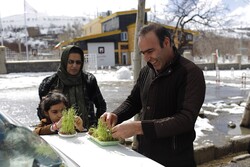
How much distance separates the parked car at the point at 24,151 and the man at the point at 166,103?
515 mm

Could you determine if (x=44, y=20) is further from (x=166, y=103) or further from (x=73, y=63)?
(x=166, y=103)

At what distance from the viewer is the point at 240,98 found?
13.0 metres

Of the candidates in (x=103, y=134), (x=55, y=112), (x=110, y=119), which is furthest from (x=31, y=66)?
(x=103, y=134)

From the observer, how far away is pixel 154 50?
1.94 meters

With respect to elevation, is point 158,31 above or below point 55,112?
above

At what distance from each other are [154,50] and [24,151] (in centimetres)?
99

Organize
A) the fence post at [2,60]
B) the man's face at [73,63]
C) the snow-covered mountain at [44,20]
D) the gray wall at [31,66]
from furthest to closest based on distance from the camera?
the snow-covered mountain at [44,20] → the gray wall at [31,66] → the fence post at [2,60] → the man's face at [73,63]

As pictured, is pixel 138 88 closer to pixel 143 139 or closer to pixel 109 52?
pixel 143 139

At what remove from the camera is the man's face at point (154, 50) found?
75.9 inches

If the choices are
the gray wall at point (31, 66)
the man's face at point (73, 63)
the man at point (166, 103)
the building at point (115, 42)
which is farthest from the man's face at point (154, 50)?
the building at point (115, 42)

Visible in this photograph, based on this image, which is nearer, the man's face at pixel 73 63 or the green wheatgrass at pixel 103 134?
the green wheatgrass at pixel 103 134

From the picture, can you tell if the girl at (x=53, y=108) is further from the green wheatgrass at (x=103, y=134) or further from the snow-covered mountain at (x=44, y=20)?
the snow-covered mountain at (x=44, y=20)

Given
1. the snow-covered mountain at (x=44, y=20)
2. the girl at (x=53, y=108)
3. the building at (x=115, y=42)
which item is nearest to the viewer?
the girl at (x=53, y=108)

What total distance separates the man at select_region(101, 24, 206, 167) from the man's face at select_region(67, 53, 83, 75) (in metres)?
1.09
